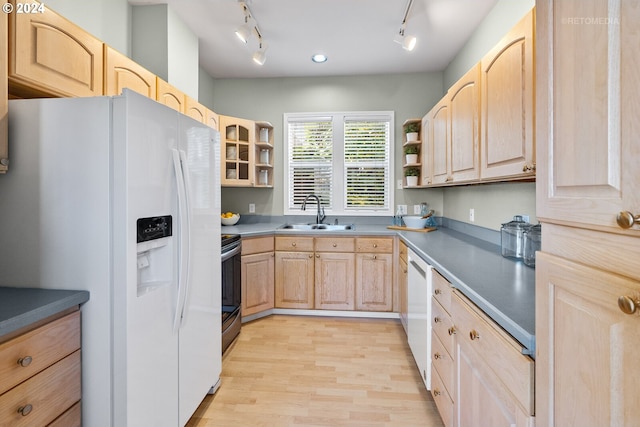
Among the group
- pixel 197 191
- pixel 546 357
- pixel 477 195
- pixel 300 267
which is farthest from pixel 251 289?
pixel 546 357

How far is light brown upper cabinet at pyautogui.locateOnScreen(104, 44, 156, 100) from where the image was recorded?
68.1 inches

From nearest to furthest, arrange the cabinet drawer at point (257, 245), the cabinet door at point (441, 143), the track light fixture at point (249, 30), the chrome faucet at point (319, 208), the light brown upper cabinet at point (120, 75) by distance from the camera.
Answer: the light brown upper cabinet at point (120, 75), the track light fixture at point (249, 30), the cabinet door at point (441, 143), the cabinet drawer at point (257, 245), the chrome faucet at point (319, 208)

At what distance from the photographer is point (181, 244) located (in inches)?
58.7

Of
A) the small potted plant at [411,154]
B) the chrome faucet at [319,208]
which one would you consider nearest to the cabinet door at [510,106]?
the small potted plant at [411,154]

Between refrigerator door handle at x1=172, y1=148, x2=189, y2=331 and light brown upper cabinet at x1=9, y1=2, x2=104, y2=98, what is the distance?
1.98ft

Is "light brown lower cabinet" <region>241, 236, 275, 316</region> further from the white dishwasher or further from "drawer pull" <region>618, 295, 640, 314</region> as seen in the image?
"drawer pull" <region>618, 295, 640, 314</region>

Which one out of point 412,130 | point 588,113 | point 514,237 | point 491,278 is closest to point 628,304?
point 588,113

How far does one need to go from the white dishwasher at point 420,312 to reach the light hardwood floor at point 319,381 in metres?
0.20

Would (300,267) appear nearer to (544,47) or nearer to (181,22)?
(181,22)

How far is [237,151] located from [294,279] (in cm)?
146

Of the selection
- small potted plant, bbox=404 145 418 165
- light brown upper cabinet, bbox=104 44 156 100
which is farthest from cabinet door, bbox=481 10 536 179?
light brown upper cabinet, bbox=104 44 156 100

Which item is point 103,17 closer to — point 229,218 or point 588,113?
point 229,218

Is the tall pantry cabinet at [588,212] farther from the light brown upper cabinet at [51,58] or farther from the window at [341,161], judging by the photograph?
the window at [341,161]

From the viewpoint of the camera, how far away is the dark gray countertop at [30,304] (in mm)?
954
